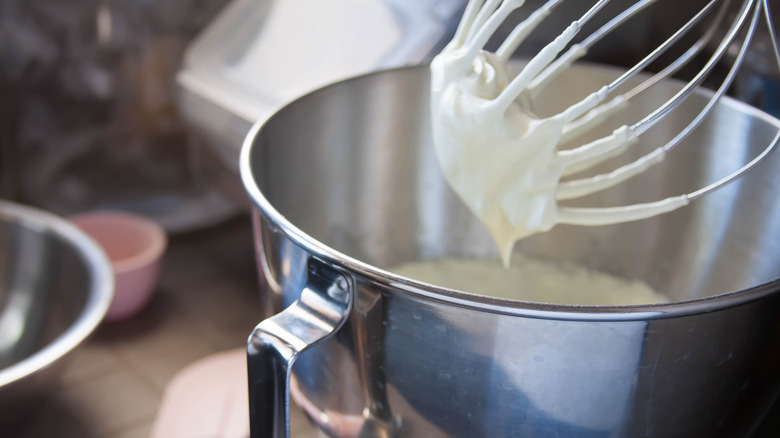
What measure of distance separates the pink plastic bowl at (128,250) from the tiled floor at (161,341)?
3 cm

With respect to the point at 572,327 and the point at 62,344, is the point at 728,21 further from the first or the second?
the point at 62,344

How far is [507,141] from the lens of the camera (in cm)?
39

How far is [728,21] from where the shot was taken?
0.49 m

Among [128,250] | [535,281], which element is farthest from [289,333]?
[128,250]

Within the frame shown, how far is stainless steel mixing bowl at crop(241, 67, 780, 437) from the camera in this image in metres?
0.28

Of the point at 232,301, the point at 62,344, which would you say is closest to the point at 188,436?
the point at 62,344

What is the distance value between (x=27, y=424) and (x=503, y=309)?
1.54 feet

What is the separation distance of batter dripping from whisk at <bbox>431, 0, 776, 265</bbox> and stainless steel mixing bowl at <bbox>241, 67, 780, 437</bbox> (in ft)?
0.28

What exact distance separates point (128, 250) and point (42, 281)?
4.3 inches

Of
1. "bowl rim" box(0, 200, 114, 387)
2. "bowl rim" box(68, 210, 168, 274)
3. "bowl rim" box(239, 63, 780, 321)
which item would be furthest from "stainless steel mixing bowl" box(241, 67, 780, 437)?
"bowl rim" box(68, 210, 168, 274)

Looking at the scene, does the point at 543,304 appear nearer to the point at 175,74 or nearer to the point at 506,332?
the point at 506,332

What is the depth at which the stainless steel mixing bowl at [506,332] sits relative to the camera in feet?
0.93

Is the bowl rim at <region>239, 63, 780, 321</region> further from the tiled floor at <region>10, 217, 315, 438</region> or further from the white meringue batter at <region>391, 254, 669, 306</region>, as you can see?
the tiled floor at <region>10, 217, 315, 438</region>

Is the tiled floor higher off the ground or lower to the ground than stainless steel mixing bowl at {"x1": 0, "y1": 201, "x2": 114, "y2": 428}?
lower
